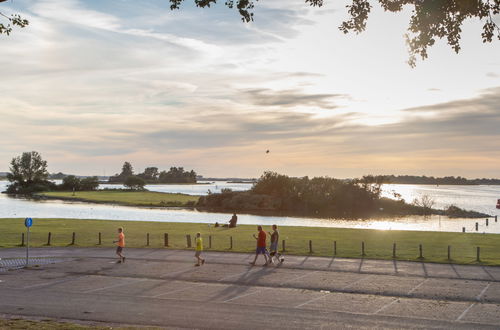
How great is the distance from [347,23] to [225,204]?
11250cm

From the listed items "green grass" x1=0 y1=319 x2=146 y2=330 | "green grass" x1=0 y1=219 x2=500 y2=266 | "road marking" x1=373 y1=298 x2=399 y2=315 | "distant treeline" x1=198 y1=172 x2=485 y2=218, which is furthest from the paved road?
"distant treeline" x1=198 y1=172 x2=485 y2=218

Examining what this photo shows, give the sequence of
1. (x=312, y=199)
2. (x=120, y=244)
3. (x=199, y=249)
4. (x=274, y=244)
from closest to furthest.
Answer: (x=199, y=249) < (x=274, y=244) < (x=120, y=244) < (x=312, y=199)

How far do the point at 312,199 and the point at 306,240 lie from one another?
279 feet

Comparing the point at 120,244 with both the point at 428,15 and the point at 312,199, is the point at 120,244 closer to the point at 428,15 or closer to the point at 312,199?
the point at 428,15

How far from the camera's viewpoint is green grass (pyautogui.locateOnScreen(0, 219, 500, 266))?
35275 mm

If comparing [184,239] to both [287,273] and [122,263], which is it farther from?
[287,273]

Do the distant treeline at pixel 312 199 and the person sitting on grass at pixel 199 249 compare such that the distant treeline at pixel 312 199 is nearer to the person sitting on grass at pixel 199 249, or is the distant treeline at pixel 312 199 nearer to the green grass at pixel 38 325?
the person sitting on grass at pixel 199 249

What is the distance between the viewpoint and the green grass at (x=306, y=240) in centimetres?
3528

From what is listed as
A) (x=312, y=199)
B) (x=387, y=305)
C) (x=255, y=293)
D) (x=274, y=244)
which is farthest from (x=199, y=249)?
(x=312, y=199)

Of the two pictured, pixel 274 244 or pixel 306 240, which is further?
pixel 306 240

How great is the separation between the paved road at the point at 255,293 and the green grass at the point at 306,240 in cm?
396

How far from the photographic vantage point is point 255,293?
74.5ft

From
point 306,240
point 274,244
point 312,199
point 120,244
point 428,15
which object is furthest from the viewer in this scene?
point 312,199

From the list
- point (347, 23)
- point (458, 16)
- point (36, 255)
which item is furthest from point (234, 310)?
point (36, 255)
